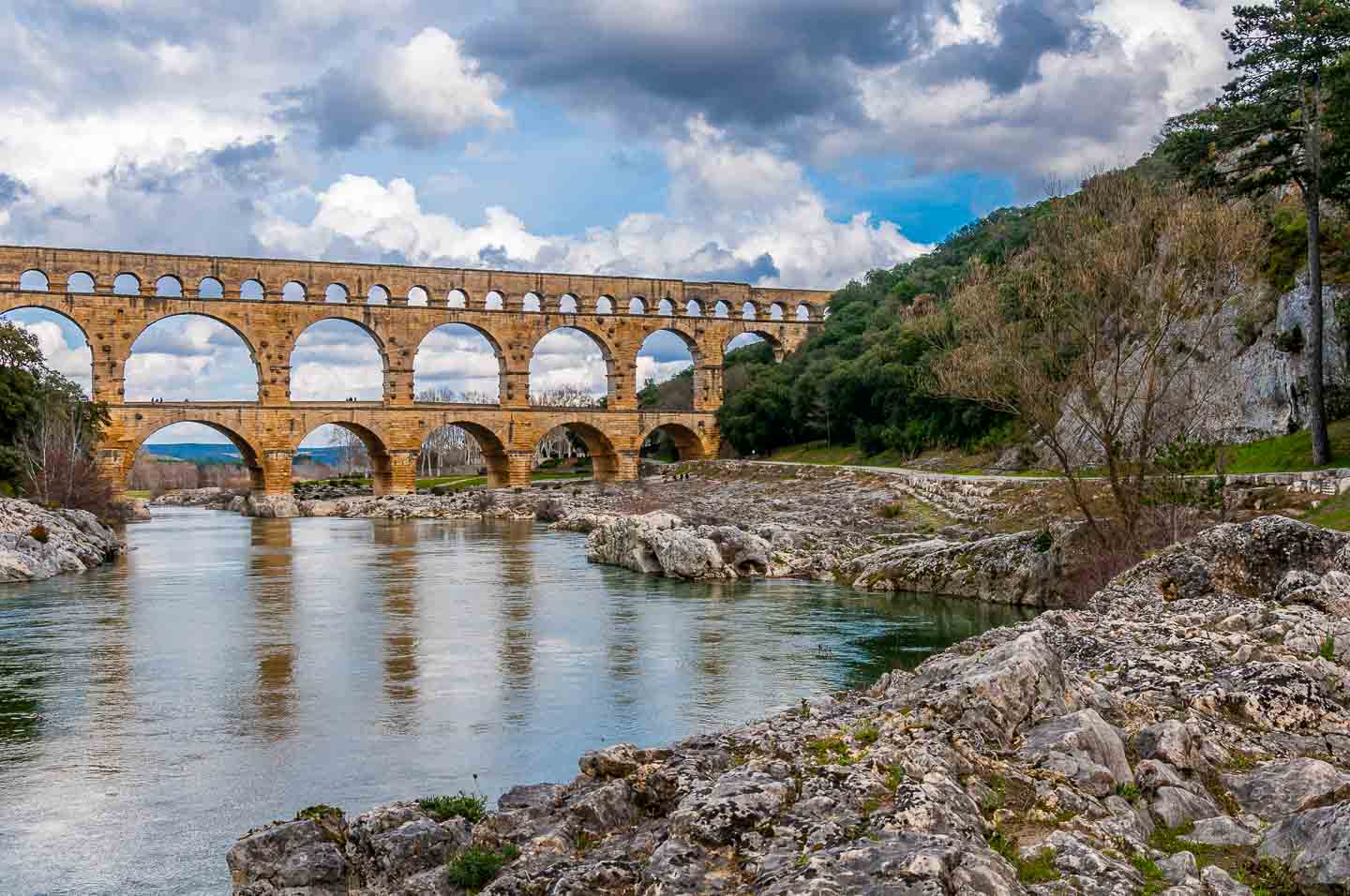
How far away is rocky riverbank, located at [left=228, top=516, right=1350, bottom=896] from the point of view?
5.65 meters

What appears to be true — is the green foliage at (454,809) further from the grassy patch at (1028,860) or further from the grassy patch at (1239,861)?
the grassy patch at (1239,861)

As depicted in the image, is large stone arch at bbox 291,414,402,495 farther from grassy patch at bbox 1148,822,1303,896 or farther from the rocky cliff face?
grassy patch at bbox 1148,822,1303,896

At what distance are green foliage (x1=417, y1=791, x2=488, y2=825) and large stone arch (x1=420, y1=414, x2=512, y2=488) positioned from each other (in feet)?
164

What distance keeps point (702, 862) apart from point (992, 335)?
618 inches

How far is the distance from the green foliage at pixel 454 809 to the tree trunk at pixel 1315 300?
704 inches

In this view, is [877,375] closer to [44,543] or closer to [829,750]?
[44,543]

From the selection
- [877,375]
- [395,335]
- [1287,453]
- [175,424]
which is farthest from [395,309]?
[1287,453]

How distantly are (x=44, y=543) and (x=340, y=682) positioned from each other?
16.4 metres

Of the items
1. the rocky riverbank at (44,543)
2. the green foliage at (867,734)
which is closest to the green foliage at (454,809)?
the green foliage at (867,734)

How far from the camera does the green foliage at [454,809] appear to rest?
25.7 feet

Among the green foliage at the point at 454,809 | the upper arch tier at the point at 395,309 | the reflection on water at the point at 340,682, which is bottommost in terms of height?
the reflection on water at the point at 340,682

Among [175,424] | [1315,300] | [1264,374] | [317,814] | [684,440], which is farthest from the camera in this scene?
[684,440]

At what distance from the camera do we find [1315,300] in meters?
21.5

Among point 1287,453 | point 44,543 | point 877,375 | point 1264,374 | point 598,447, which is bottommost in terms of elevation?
point 44,543
